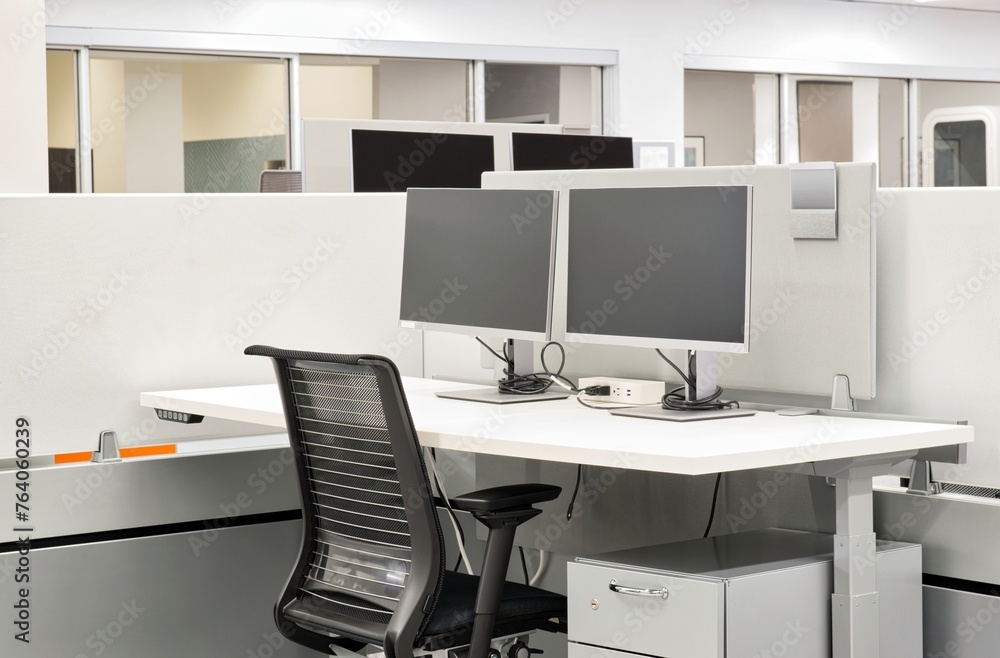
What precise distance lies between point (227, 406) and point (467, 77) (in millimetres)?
5480

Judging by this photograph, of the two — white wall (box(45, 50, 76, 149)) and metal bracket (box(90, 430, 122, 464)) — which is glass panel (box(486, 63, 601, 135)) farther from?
metal bracket (box(90, 430, 122, 464))

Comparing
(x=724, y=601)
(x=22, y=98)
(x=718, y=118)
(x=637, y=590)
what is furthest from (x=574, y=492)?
(x=718, y=118)

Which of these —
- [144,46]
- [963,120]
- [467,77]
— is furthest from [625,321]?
[963,120]

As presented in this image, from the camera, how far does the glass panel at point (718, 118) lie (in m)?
8.37

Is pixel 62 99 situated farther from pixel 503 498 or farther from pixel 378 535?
pixel 503 498

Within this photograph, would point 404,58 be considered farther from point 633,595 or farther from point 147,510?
point 633,595

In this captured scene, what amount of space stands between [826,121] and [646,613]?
7.60 m

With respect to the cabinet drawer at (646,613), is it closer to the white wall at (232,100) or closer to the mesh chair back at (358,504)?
the mesh chair back at (358,504)

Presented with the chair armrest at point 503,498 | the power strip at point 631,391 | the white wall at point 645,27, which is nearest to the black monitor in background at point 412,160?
the power strip at point 631,391

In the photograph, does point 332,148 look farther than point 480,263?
Yes

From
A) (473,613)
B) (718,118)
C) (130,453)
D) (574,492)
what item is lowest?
(473,613)

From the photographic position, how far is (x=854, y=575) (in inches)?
79.5

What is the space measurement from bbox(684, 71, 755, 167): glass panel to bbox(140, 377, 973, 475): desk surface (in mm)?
6217

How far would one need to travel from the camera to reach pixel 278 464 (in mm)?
2957
